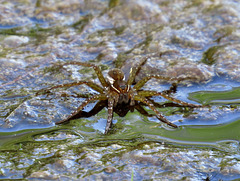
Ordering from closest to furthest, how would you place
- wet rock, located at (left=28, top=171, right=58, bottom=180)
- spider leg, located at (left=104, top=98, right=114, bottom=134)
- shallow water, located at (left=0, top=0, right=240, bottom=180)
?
1. wet rock, located at (left=28, top=171, right=58, bottom=180)
2. shallow water, located at (left=0, top=0, right=240, bottom=180)
3. spider leg, located at (left=104, top=98, right=114, bottom=134)

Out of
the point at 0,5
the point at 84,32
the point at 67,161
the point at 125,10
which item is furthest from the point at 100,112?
the point at 0,5

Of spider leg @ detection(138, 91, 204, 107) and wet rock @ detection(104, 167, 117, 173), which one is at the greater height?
spider leg @ detection(138, 91, 204, 107)

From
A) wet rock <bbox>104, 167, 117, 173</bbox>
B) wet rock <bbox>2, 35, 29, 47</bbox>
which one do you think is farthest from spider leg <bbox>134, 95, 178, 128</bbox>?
wet rock <bbox>2, 35, 29, 47</bbox>

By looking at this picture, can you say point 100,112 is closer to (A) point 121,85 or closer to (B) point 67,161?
(A) point 121,85

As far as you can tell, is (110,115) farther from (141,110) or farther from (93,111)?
(141,110)

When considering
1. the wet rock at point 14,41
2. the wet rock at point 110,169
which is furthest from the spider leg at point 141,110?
the wet rock at point 14,41

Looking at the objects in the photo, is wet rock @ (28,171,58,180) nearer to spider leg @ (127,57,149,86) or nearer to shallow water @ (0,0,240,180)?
shallow water @ (0,0,240,180)

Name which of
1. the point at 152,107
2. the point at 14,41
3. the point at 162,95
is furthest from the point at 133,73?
the point at 14,41

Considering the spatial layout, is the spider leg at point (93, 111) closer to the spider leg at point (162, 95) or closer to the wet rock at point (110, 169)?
the spider leg at point (162, 95)
